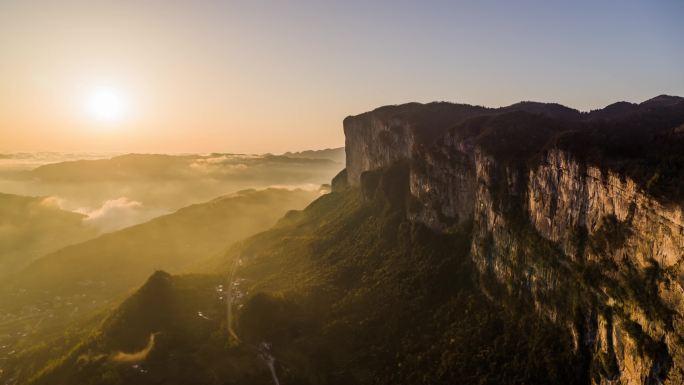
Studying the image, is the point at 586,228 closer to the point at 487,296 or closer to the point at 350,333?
the point at 487,296

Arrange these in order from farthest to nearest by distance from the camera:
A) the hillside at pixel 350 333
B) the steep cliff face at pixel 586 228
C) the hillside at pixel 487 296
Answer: the hillside at pixel 350 333
the hillside at pixel 487 296
the steep cliff face at pixel 586 228

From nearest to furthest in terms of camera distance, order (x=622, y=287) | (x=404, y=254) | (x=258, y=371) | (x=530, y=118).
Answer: (x=622, y=287) < (x=258, y=371) < (x=530, y=118) < (x=404, y=254)

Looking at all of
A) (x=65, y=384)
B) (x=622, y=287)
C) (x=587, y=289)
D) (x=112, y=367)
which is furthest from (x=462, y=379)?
(x=65, y=384)

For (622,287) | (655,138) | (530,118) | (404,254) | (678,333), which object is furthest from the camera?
(404,254)

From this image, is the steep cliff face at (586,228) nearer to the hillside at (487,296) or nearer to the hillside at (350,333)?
the hillside at (487,296)

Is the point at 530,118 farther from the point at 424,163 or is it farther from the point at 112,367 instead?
the point at 112,367

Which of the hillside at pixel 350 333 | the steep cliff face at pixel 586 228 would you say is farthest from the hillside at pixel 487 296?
the hillside at pixel 350 333

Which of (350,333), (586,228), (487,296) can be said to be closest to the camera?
(586,228)

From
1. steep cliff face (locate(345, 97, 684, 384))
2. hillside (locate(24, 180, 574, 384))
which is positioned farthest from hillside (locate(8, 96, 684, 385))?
hillside (locate(24, 180, 574, 384))

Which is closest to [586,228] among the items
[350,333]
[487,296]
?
[487,296]
